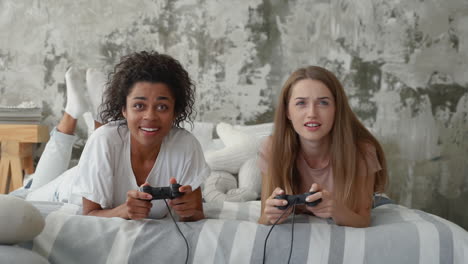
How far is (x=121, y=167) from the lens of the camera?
1.43 metres

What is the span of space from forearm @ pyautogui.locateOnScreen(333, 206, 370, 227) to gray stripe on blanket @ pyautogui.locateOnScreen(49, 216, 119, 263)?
21.4 inches

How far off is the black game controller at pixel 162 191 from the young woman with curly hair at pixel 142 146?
86 mm

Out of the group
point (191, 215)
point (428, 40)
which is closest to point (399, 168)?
point (428, 40)

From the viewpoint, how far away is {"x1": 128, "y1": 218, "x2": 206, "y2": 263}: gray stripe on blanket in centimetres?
114

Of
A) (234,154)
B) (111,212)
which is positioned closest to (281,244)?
(111,212)

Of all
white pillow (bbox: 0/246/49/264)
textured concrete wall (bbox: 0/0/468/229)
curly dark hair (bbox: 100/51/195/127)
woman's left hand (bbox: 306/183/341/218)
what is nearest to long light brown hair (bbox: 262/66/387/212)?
woman's left hand (bbox: 306/183/341/218)

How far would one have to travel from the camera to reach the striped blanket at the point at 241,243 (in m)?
1.14

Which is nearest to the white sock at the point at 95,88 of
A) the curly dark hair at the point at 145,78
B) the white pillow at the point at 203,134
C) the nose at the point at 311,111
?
the white pillow at the point at 203,134

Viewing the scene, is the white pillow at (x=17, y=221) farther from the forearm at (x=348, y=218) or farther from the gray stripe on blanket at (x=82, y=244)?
the forearm at (x=348, y=218)

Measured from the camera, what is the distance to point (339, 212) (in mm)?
1250

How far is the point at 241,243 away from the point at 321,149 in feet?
1.51

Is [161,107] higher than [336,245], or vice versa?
[161,107]

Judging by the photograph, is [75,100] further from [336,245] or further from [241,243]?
[336,245]

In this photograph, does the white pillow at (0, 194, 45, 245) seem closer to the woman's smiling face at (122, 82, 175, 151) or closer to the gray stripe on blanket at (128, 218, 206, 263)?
the gray stripe on blanket at (128, 218, 206, 263)
